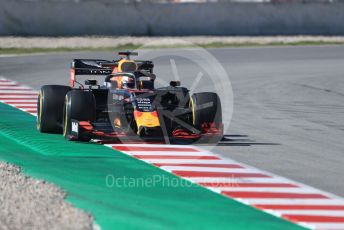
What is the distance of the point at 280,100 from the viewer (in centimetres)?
2203

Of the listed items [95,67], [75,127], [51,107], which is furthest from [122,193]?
[95,67]

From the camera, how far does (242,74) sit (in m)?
28.7

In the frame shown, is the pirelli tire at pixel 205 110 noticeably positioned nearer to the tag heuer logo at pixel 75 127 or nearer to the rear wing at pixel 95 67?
the rear wing at pixel 95 67

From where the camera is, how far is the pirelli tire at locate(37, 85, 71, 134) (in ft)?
48.4

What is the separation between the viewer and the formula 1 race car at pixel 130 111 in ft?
45.2

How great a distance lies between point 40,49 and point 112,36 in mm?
3886

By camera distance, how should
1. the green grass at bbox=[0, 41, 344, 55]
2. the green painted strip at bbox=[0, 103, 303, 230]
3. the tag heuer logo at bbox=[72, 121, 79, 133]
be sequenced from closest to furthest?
the green painted strip at bbox=[0, 103, 303, 230] → the tag heuer logo at bbox=[72, 121, 79, 133] → the green grass at bbox=[0, 41, 344, 55]

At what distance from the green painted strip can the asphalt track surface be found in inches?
71.3

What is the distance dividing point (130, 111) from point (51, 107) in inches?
62.7

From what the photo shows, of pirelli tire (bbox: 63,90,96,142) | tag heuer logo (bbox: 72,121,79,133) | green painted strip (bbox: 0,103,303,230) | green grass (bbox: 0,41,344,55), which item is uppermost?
green grass (bbox: 0,41,344,55)

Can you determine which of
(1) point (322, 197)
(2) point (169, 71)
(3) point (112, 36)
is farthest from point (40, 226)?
(3) point (112, 36)

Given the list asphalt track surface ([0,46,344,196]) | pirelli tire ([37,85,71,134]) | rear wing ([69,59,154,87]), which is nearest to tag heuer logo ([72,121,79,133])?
pirelli tire ([37,85,71,134])

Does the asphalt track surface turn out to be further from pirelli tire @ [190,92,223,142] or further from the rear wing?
the rear wing

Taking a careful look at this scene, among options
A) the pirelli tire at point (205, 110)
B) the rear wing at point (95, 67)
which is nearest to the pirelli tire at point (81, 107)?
the pirelli tire at point (205, 110)
